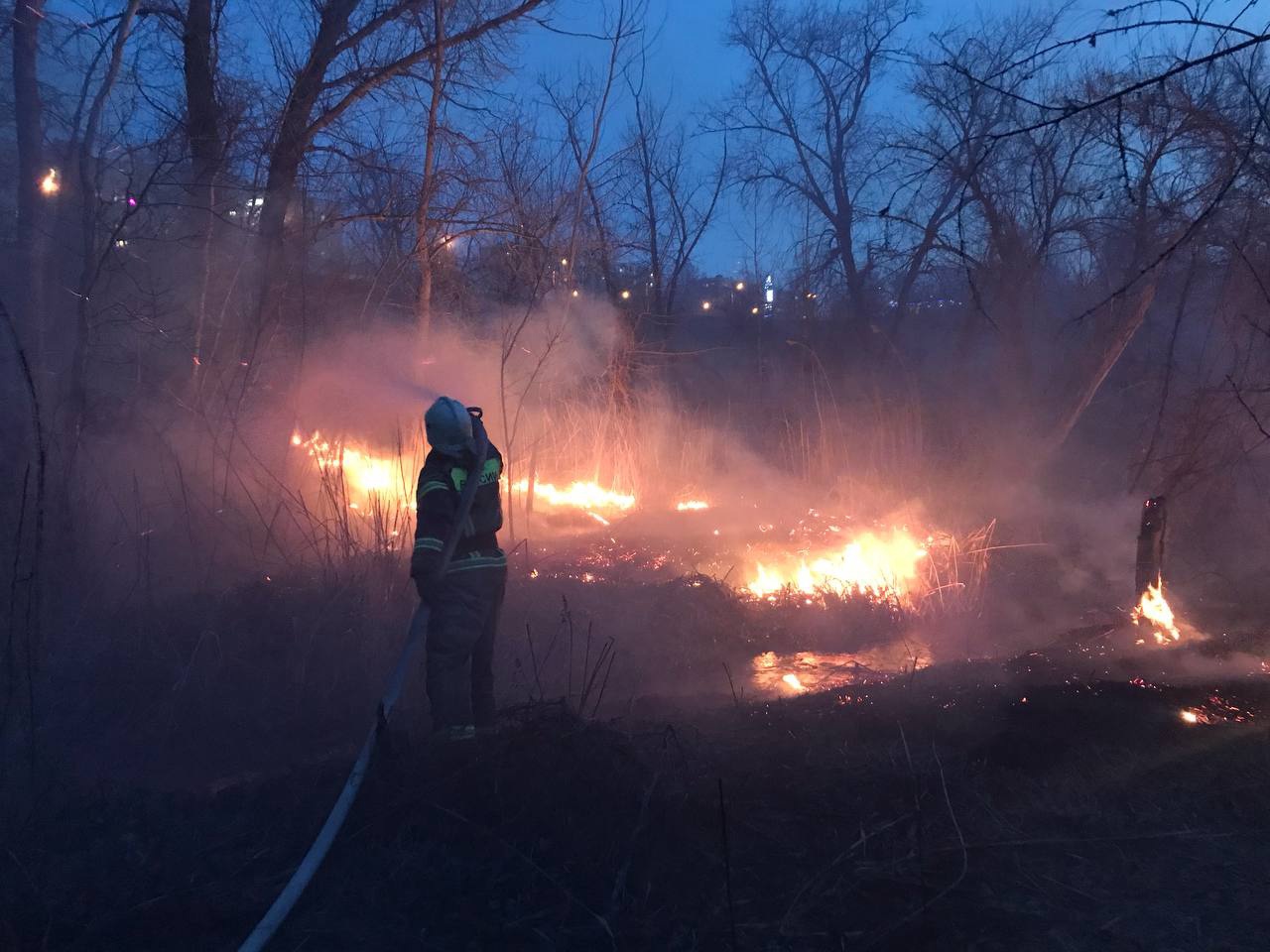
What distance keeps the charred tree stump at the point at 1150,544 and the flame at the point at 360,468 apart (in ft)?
20.2

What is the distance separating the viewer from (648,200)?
19.8 meters

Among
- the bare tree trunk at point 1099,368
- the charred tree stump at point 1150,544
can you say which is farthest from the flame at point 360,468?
the bare tree trunk at point 1099,368

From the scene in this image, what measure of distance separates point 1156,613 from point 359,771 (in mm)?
6737

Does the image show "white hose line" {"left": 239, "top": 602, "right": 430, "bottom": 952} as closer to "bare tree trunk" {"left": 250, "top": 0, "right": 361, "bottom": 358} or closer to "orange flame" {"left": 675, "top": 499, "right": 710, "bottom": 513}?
"bare tree trunk" {"left": 250, "top": 0, "right": 361, "bottom": 358}

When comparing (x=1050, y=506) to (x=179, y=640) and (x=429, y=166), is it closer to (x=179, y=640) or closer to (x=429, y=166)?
(x=429, y=166)

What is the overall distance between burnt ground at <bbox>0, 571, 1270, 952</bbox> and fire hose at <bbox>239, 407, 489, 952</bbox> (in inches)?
7.6

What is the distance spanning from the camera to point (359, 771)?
155 inches

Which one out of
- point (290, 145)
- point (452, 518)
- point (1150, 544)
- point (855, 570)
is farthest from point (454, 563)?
point (290, 145)

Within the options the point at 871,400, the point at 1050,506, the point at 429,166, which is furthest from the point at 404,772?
the point at 871,400

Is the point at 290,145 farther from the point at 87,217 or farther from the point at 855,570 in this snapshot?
the point at 855,570

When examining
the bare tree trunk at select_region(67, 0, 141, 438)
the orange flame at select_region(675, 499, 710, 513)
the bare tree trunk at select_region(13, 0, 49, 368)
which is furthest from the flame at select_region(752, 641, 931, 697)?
the bare tree trunk at select_region(13, 0, 49, 368)

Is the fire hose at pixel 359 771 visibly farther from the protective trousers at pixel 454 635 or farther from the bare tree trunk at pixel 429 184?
the bare tree trunk at pixel 429 184

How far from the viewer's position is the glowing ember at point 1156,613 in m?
7.61

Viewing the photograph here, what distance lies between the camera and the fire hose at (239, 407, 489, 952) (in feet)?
10.3
